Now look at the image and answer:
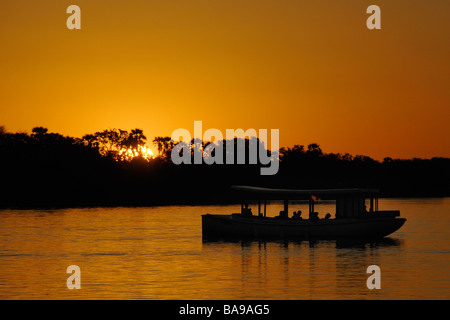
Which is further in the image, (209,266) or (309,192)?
(309,192)

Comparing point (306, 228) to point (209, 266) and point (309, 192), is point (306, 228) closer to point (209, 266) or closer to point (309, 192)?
point (309, 192)

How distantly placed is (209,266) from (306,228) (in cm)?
1453

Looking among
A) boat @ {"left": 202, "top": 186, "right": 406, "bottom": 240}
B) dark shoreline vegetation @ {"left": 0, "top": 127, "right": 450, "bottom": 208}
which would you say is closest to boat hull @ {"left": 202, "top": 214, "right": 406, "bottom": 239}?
boat @ {"left": 202, "top": 186, "right": 406, "bottom": 240}

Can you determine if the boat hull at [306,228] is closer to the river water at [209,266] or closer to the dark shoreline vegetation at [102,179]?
the river water at [209,266]

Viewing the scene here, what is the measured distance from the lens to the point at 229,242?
67.5m

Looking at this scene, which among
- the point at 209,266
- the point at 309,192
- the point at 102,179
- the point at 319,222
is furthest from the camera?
the point at 102,179

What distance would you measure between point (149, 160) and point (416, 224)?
351 feet

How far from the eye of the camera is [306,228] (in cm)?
6394

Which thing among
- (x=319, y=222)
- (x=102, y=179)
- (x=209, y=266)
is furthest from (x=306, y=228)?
(x=102, y=179)

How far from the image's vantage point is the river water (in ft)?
133
